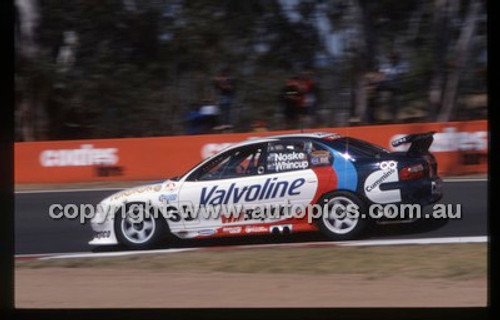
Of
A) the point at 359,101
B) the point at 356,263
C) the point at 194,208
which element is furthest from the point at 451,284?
the point at 359,101

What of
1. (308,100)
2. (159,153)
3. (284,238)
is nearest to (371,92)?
(308,100)

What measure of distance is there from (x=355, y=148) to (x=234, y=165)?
149 centimetres

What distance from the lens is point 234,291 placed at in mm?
8016

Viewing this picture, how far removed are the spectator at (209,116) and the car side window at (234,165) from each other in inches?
254

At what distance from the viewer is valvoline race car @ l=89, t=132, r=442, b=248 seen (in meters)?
9.91

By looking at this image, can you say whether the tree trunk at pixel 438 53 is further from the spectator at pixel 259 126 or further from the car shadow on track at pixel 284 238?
the car shadow on track at pixel 284 238

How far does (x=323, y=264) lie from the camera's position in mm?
9180

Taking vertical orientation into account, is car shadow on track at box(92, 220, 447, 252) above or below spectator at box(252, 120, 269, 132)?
below

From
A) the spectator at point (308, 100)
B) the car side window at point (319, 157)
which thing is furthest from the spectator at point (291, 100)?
the car side window at point (319, 157)

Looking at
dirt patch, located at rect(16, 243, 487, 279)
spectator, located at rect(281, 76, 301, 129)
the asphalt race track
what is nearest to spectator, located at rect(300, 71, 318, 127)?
spectator, located at rect(281, 76, 301, 129)

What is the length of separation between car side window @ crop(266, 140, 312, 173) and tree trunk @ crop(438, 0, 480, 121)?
890 centimetres

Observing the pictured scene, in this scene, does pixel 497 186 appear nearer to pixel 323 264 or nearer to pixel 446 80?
pixel 323 264

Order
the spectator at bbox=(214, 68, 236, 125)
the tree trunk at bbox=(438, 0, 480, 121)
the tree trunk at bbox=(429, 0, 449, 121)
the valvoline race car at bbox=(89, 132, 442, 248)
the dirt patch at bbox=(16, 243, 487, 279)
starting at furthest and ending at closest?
the tree trunk at bbox=(429, 0, 449, 121)
the tree trunk at bbox=(438, 0, 480, 121)
the spectator at bbox=(214, 68, 236, 125)
the valvoline race car at bbox=(89, 132, 442, 248)
the dirt patch at bbox=(16, 243, 487, 279)

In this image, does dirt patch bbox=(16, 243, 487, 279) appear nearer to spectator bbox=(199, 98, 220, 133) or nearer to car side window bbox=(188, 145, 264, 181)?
car side window bbox=(188, 145, 264, 181)
